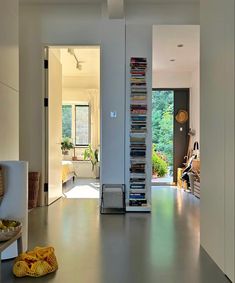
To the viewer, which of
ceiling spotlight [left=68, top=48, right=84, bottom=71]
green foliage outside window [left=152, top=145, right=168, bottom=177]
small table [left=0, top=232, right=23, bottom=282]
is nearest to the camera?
small table [left=0, top=232, right=23, bottom=282]

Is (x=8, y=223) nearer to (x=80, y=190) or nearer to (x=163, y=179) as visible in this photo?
(x=80, y=190)

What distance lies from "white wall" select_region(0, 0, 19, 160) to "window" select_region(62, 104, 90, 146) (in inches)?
245

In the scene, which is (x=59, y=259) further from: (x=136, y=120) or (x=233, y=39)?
(x=136, y=120)

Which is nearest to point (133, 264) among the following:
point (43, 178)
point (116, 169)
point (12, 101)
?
point (12, 101)

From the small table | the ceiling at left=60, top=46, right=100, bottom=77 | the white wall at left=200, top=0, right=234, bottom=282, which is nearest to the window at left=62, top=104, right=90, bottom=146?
the ceiling at left=60, top=46, right=100, bottom=77

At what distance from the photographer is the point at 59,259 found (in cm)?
285

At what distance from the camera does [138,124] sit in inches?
201

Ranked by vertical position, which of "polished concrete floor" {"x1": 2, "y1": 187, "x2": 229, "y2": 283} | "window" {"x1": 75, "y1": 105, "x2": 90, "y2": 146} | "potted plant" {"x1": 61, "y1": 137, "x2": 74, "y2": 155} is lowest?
"polished concrete floor" {"x1": 2, "y1": 187, "x2": 229, "y2": 283}

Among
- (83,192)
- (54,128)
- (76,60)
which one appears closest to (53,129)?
(54,128)

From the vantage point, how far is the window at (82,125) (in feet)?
33.0

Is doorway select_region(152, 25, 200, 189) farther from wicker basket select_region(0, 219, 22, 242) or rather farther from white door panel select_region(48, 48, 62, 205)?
wicker basket select_region(0, 219, 22, 242)

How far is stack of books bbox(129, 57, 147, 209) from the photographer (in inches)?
201

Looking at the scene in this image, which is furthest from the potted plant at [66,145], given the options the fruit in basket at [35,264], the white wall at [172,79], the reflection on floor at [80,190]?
the fruit in basket at [35,264]

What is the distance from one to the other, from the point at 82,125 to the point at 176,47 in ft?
14.3
